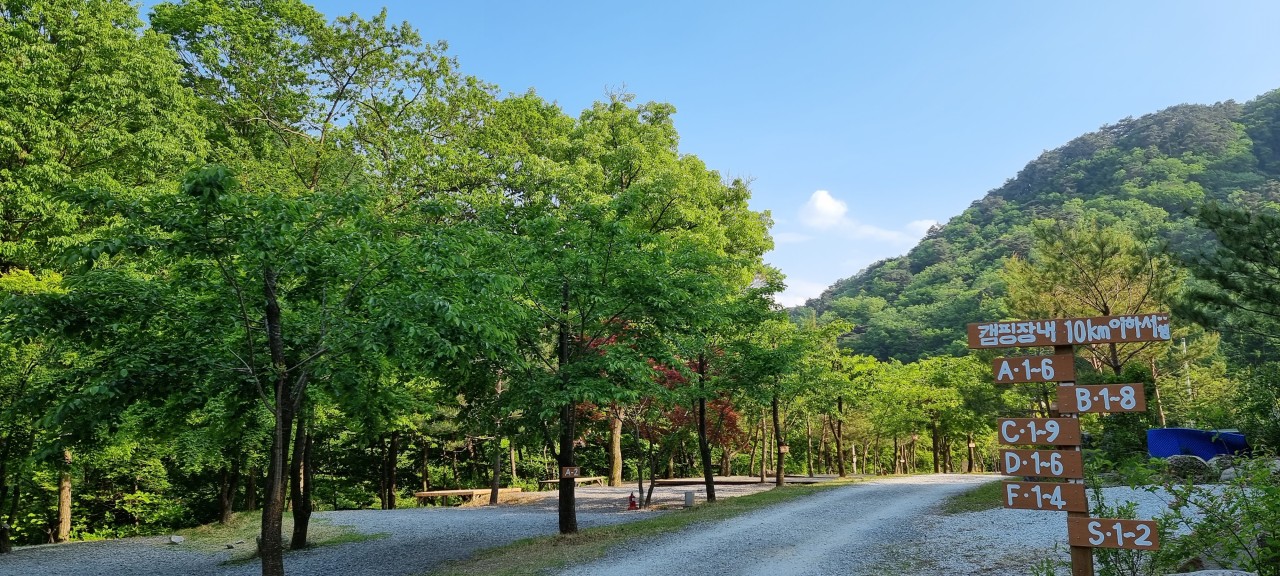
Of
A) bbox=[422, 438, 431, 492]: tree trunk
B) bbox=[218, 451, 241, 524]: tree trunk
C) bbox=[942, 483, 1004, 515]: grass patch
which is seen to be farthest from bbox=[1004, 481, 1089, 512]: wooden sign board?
bbox=[422, 438, 431, 492]: tree trunk

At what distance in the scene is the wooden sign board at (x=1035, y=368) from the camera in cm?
535

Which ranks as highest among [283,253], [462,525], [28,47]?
[28,47]

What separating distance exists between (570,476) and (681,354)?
4.08 m

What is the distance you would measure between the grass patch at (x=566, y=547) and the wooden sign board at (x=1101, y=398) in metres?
6.48

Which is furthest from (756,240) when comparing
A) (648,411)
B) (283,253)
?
(283,253)

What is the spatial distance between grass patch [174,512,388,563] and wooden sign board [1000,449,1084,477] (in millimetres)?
12072

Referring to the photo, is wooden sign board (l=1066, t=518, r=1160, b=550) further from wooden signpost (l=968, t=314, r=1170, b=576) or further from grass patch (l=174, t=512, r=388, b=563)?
grass patch (l=174, t=512, r=388, b=563)

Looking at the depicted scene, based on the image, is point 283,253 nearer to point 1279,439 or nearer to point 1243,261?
point 1243,261

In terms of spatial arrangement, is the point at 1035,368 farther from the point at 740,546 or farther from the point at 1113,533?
the point at 740,546

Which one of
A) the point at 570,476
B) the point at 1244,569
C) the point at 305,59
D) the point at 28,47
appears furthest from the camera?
the point at 305,59

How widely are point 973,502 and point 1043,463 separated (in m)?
10.1

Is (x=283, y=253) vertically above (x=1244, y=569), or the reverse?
(x=283, y=253)

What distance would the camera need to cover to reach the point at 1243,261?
11.0 meters

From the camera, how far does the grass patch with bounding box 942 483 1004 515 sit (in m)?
13.0
